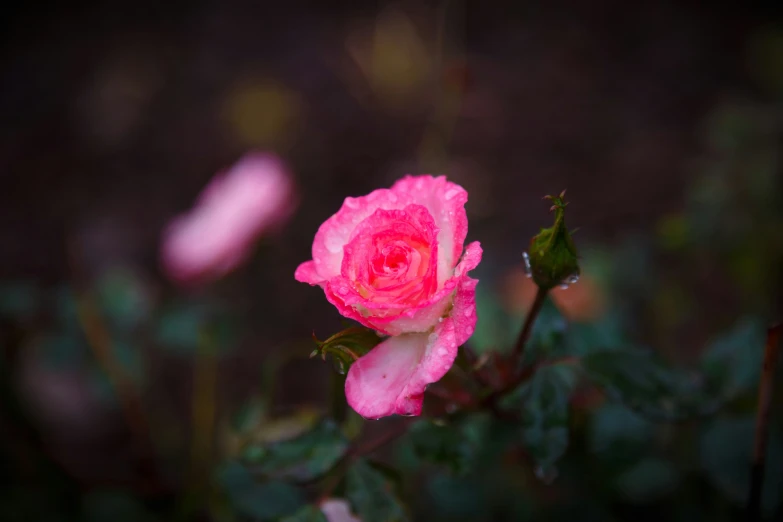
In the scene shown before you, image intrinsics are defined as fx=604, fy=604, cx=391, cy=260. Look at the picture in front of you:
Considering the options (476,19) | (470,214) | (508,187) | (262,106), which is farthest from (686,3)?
(262,106)

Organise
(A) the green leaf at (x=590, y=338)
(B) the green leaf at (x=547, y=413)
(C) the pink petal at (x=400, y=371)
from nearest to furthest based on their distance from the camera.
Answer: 1. (C) the pink petal at (x=400, y=371)
2. (B) the green leaf at (x=547, y=413)
3. (A) the green leaf at (x=590, y=338)

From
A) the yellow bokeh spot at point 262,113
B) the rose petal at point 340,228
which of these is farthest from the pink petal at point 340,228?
the yellow bokeh spot at point 262,113

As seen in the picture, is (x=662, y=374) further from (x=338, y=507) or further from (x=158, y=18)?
(x=158, y=18)

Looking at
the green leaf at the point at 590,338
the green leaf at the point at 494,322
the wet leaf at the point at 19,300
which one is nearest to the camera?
the green leaf at the point at 590,338

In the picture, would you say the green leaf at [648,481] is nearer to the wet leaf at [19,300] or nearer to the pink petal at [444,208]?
the pink petal at [444,208]

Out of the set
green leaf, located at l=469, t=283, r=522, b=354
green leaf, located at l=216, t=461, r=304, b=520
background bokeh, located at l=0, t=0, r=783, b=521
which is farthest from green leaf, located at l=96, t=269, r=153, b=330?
green leaf, located at l=469, t=283, r=522, b=354

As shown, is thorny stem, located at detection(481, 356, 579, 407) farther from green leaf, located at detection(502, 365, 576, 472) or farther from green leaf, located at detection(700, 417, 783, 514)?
green leaf, located at detection(700, 417, 783, 514)
